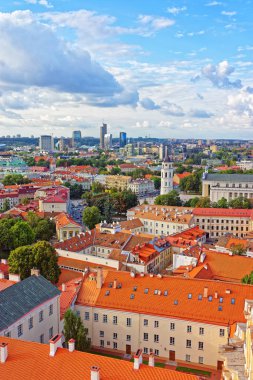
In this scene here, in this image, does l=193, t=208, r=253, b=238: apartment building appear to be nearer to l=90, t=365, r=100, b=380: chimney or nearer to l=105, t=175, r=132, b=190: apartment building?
l=90, t=365, r=100, b=380: chimney

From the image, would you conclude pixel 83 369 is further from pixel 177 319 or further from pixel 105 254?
pixel 105 254

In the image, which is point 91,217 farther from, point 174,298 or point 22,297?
point 22,297

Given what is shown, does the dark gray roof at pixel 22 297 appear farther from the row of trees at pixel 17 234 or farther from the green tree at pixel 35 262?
the row of trees at pixel 17 234

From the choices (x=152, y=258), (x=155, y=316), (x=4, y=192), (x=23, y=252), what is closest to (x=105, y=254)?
(x=152, y=258)

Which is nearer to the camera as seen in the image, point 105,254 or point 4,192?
point 105,254

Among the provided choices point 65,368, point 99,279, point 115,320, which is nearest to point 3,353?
point 65,368

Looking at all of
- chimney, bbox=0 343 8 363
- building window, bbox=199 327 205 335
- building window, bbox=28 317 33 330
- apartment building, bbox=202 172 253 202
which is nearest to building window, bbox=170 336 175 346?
building window, bbox=199 327 205 335
